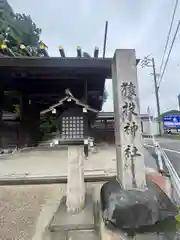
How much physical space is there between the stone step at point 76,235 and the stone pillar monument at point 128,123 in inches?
39.7

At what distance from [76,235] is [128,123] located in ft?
7.29

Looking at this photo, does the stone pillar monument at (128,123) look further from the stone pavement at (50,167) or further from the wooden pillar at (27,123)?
the wooden pillar at (27,123)

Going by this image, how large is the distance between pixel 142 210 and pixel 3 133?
9.14m

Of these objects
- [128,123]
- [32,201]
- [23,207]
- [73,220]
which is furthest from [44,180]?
[128,123]

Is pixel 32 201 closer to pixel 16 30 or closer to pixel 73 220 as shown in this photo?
pixel 73 220

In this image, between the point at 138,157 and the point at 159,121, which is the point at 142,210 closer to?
the point at 138,157

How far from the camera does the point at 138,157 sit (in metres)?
3.60

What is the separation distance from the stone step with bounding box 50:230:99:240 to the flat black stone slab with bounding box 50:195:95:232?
61 millimetres

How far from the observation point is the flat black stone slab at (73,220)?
132 inches

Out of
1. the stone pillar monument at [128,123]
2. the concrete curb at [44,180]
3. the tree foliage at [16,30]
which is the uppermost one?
the tree foliage at [16,30]

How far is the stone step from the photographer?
3212 millimetres

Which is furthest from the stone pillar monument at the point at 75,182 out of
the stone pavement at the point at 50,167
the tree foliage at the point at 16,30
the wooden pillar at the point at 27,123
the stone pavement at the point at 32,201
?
the tree foliage at the point at 16,30

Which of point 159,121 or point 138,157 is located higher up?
point 159,121

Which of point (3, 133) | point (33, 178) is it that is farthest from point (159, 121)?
point (33, 178)
